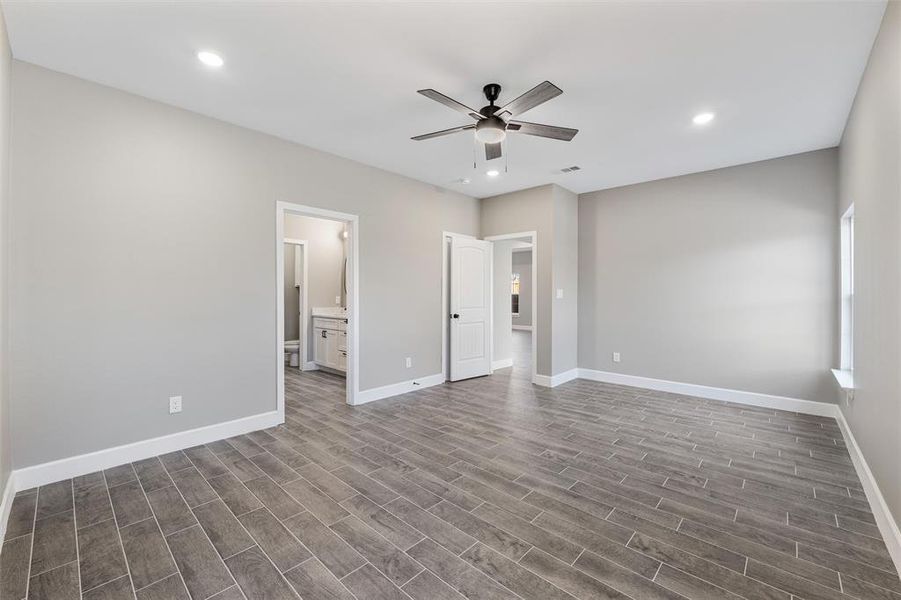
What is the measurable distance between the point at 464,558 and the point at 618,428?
2410mm

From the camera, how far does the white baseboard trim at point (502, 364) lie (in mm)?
6668

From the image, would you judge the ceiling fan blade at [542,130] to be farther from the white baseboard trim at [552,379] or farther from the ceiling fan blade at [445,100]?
the white baseboard trim at [552,379]

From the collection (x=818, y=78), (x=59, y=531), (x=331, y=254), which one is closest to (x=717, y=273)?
(x=818, y=78)

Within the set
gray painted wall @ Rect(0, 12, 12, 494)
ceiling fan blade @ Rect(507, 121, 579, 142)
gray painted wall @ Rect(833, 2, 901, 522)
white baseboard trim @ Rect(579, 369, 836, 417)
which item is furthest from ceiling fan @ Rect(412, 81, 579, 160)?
white baseboard trim @ Rect(579, 369, 836, 417)

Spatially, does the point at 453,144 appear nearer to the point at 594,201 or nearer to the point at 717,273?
the point at 594,201

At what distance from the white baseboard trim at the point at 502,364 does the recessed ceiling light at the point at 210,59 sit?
519 centimetres

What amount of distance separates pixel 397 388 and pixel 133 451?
2.66 metres

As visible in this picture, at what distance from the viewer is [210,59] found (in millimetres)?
2580

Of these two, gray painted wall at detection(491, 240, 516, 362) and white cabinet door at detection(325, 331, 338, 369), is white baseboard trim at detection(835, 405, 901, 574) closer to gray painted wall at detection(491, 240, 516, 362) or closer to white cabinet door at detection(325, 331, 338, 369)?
gray painted wall at detection(491, 240, 516, 362)

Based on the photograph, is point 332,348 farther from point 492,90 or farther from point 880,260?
point 880,260

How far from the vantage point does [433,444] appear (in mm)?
3379

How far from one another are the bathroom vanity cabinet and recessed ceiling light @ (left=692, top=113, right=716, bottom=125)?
4618 millimetres

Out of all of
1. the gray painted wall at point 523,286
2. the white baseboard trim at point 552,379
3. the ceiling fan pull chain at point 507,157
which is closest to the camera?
the ceiling fan pull chain at point 507,157

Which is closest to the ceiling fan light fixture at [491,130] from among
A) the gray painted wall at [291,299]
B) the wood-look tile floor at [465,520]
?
the wood-look tile floor at [465,520]
